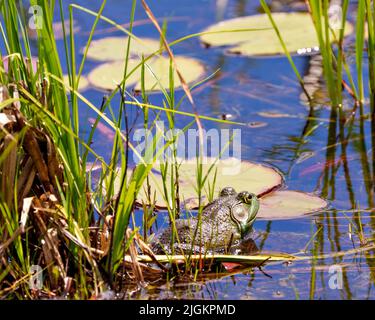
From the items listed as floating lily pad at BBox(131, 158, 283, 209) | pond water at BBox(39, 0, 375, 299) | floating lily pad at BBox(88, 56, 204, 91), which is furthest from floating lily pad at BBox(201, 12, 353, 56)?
floating lily pad at BBox(131, 158, 283, 209)

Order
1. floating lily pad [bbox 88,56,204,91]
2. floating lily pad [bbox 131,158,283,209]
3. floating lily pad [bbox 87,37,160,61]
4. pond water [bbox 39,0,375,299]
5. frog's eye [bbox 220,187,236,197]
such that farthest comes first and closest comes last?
floating lily pad [bbox 87,37,160,61]
floating lily pad [bbox 88,56,204,91]
floating lily pad [bbox 131,158,283,209]
frog's eye [bbox 220,187,236,197]
pond water [bbox 39,0,375,299]

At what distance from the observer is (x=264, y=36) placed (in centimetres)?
606

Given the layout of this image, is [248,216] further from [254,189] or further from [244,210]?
[254,189]

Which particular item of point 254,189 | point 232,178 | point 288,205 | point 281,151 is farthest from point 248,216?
point 281,151

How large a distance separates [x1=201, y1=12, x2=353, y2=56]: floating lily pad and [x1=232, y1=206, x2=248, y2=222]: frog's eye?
2274mm

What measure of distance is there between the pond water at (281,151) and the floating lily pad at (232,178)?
13cm

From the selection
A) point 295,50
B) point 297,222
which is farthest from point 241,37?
point 297,222

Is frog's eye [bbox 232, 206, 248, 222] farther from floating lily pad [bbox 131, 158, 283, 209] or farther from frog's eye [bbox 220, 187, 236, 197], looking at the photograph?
floating lily pad [bbox 131, 158, 283, 209]

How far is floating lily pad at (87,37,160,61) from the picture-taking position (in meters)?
5.79

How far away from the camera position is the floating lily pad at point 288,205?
390 cm

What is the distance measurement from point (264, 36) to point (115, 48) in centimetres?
108

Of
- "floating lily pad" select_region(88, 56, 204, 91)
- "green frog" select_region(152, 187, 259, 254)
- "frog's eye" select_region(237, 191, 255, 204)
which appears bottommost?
"green frog" select_region(152, 187, 259, 254)

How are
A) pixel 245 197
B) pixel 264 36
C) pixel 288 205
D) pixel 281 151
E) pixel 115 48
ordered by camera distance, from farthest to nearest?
pixel 264 36, pixel 115 48, pixel 281 151, pixel 288 205, pixel 245 197
